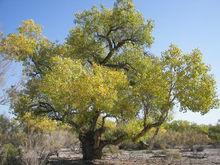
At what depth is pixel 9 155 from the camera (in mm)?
32469

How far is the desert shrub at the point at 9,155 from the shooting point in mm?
31500

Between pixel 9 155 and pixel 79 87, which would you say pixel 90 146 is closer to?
pixel 9 155

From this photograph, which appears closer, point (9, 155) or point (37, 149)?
point (37, 149)

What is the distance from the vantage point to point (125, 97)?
2952 cm

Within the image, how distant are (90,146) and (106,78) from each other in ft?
25.5

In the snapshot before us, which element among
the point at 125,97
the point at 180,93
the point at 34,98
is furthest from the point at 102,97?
the point at 34,98

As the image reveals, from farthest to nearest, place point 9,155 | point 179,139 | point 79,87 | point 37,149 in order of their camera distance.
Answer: point 179,139, point 9,155, point 37,149, point 79,87

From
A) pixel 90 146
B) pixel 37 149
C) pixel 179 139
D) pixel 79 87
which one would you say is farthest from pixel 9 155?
pixel 179 139

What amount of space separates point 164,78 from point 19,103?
10874 millimetres

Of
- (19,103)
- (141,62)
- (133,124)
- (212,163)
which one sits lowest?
(212,163)

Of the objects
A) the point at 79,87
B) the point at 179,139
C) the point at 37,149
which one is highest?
the point at 79,87

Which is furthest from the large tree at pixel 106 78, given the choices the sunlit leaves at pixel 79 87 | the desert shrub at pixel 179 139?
the desert shrub at pixel 179 139

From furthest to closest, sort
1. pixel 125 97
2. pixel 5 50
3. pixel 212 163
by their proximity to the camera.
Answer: pixel 212 163 < pixel 125 97 < pixel 5 50

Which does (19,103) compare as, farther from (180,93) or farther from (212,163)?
(212,163)
